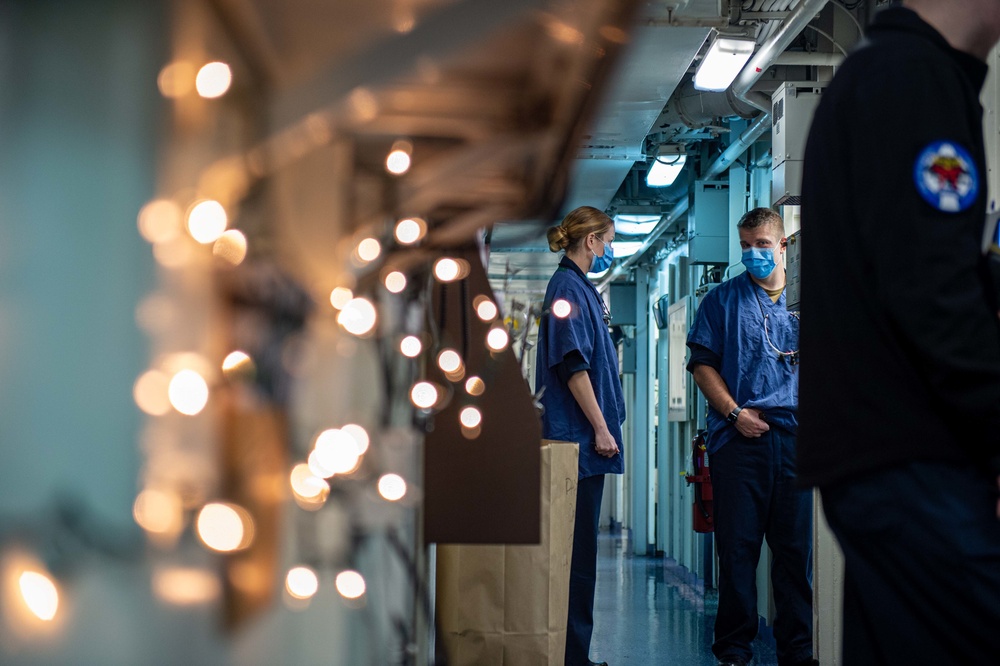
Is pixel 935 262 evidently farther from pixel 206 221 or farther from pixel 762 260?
pixel 762 260

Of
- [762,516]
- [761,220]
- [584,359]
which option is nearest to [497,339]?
[584,359]

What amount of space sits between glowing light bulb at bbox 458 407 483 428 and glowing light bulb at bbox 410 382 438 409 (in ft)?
0.65

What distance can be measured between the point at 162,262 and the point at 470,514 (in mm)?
918

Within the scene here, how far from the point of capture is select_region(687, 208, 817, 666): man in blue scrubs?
3357 millimetres

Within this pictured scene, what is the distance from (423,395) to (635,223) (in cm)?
635

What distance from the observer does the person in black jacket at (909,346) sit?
1.14 meters

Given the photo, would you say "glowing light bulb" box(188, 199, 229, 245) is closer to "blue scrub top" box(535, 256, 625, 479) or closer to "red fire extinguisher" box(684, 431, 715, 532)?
"blue scrub top" box(535, 256, 625, 479)

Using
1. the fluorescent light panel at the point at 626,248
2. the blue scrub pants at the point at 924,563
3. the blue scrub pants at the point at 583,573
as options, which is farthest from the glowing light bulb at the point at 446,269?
the fluorescent light panel at the point at 626,248

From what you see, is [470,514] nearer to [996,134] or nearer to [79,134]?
[79,134]

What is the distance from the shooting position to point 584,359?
3.19m

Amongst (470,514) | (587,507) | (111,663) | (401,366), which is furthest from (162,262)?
(587,507)

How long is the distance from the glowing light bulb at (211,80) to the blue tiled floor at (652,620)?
294 cm

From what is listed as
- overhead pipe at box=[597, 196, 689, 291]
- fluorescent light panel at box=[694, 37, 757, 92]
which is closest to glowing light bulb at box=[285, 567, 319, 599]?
fluorescent light panel at box=[694, 37, 757, 92]

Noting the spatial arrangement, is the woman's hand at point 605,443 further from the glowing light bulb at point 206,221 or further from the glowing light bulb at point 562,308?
the glowing light bulb at point 206,221
